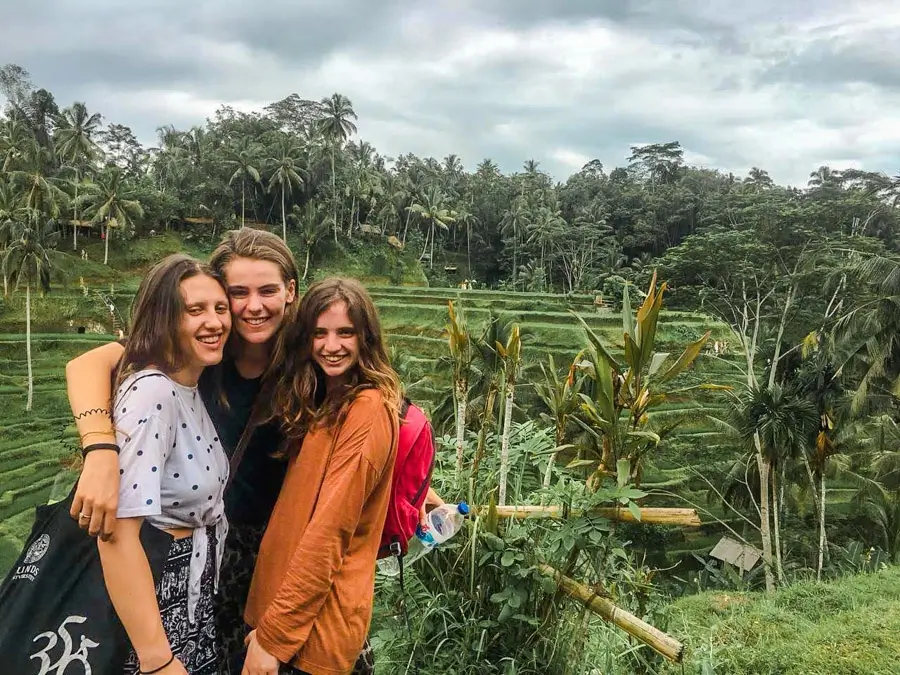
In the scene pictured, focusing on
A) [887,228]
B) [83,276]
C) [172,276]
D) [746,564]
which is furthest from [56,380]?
[887,228]

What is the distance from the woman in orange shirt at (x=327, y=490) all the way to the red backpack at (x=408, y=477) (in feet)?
0.30

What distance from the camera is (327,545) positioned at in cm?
114

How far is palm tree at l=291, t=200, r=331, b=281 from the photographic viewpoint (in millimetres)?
28562

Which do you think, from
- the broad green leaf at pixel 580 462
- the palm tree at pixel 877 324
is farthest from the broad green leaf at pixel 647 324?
the palm tree at pixel 877 324

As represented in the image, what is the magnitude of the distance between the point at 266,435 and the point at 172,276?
420 mm

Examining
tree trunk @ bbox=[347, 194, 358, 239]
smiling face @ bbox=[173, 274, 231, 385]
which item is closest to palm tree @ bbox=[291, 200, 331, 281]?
tree trunk @ bbox=[347, 194, 358, 239]

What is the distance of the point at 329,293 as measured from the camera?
1326 mm

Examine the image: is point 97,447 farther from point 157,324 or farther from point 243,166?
point 243,166

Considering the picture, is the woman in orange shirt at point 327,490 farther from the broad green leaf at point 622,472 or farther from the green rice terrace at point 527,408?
the broad green leaf at point 622,472

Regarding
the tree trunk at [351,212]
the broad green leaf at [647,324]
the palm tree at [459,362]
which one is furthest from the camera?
the tree trunk at [351,212]

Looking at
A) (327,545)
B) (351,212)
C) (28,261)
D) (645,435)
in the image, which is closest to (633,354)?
(645,435)

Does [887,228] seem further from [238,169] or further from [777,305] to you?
[238,169]

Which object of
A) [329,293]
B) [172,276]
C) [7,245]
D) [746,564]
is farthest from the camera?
[7,245]

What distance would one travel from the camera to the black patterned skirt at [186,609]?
3.78ft
